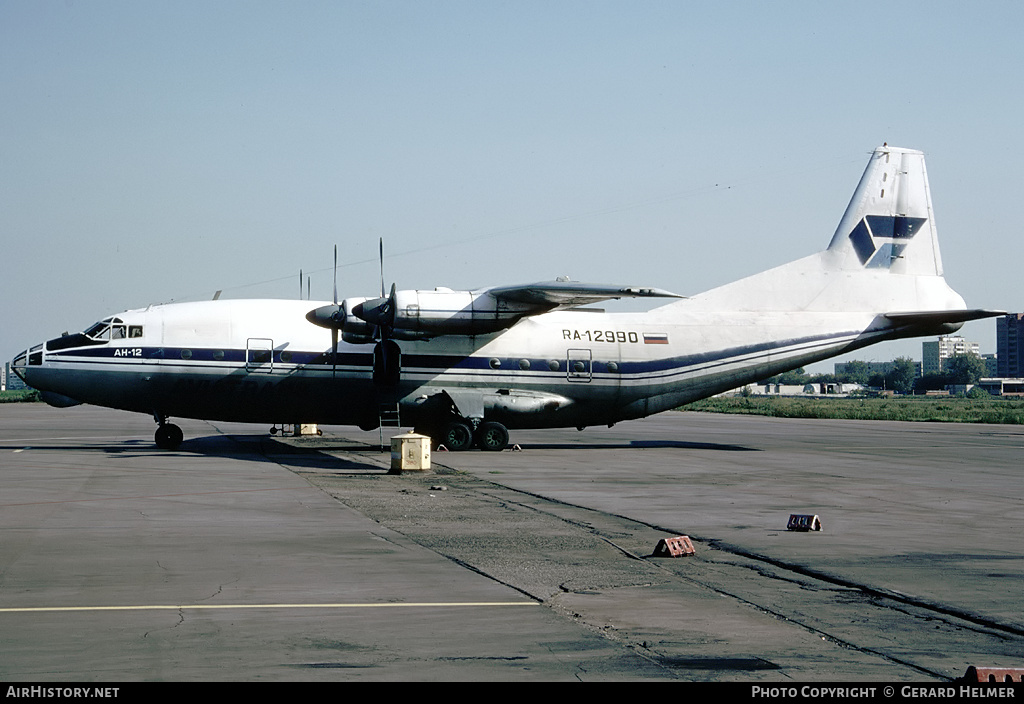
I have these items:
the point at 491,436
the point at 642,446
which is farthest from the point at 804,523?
the point at 642,446

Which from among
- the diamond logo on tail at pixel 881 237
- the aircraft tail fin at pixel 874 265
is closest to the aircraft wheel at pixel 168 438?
the aircraft tail fin at pixel 874 265

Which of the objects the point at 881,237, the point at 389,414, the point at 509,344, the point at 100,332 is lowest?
the point at 389,414

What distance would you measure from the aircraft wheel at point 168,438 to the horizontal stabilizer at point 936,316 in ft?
79.9

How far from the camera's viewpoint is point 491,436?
103ft

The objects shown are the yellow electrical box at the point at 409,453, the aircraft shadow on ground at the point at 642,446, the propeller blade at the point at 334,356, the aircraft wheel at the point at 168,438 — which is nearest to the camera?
the yellow electrical box at the point at 409,453

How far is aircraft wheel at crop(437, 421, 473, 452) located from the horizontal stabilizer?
1547 centimetres

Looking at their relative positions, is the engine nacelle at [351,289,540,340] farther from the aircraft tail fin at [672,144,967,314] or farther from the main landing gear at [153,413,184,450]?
the aircraft tail fin at [672,144,967,314]

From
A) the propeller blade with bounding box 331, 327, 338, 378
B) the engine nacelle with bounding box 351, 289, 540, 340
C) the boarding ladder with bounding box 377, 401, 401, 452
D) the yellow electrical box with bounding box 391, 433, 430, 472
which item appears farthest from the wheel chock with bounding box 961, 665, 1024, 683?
the propeller blade with bounding box 331, 327, 338, 378

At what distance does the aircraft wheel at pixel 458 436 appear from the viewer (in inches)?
1225

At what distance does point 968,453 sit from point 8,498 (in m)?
29.1

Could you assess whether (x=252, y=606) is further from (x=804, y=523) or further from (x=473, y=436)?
(x=473, y=436)

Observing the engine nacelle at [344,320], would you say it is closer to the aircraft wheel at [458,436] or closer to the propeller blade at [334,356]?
the propeller blade at [334,356]

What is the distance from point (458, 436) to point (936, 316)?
1699 cm
